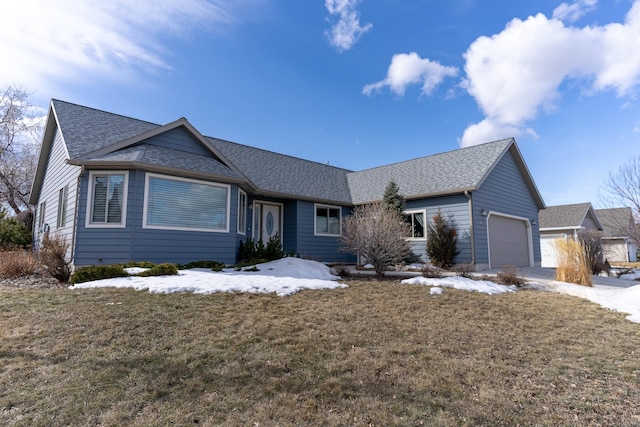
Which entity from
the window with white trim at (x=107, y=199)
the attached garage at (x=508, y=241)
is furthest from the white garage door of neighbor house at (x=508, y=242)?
the window with white trim at (x=107, y=199)

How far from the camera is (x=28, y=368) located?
3266 mm

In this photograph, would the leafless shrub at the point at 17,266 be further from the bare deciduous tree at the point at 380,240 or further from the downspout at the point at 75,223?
the bare deciduous tree at the point at 380,240

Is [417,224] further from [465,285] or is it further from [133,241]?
[133,241]

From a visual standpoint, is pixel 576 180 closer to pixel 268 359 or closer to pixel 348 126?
pixel 348 126

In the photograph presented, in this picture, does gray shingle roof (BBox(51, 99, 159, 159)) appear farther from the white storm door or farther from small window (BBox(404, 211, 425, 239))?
small window (BBox(404, 211, 425, 239))

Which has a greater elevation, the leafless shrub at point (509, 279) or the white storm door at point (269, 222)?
the white storm door at point (269, 222)

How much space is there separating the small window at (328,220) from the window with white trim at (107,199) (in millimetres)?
7675

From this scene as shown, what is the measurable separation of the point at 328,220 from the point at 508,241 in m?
8.09

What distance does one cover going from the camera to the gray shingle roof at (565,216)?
2262 cm

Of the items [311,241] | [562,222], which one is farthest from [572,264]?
[562,222]

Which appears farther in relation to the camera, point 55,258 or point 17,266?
point 17,266

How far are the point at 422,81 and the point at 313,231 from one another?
29.7ft

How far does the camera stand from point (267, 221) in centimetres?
1397

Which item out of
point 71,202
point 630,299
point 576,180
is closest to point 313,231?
point 71,202
